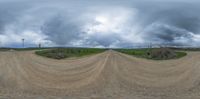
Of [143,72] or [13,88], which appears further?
[143,72]

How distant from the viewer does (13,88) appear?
24.6m

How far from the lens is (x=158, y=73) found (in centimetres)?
3186

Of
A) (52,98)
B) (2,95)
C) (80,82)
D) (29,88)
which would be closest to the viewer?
(52,98)

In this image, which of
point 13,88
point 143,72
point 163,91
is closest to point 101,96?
point 163,91

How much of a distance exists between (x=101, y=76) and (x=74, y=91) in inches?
212

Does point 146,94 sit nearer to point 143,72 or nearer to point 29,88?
point 29,88

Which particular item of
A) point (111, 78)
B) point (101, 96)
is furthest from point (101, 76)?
point (101, 96)

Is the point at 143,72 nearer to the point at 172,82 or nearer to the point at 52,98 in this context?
the point at 172,82

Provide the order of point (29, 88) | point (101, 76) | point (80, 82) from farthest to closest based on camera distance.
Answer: point (101, 76) → point (80, 82) → point (29, 88)

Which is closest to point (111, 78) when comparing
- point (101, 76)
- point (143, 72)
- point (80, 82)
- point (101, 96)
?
point (101, 76)

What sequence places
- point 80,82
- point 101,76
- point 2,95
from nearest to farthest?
point 2,95
point 80,82
point 101,76

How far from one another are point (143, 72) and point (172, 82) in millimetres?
5375

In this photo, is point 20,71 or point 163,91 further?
point 20,71

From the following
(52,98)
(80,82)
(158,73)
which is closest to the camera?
(52,98)
